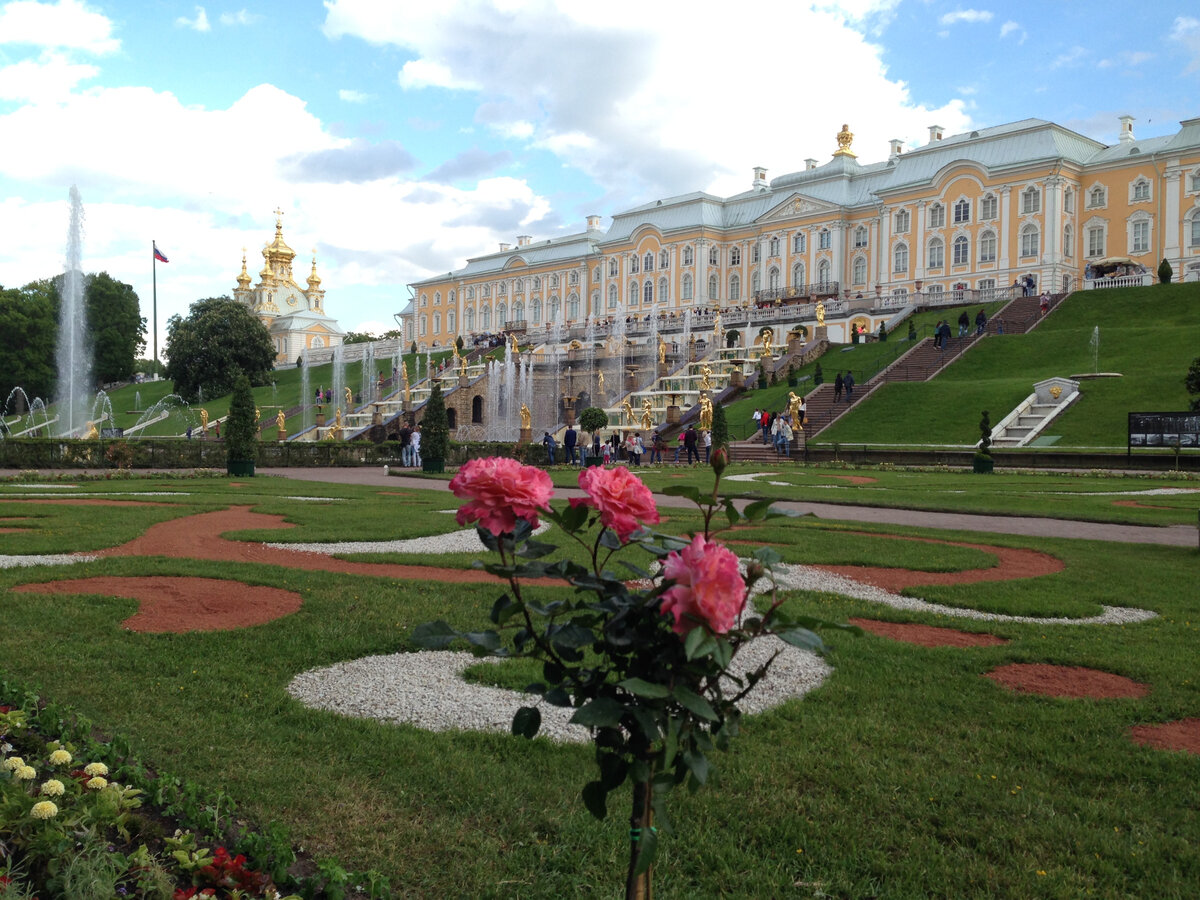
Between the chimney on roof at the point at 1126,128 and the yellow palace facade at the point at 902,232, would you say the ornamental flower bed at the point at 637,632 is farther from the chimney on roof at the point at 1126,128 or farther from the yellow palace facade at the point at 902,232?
the chimney on roof at the point at 1126,128

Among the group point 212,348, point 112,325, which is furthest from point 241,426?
point 112,325

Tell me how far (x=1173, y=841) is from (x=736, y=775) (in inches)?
60.9

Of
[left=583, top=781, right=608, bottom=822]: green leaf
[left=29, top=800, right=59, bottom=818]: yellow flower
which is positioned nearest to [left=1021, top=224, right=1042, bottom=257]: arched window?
[left=583, top=781, right=608, bottom=822]: green leaf

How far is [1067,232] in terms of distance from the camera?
52344mm

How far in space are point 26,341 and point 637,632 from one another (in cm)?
6715

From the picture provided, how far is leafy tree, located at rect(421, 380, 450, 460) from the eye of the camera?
23875mm

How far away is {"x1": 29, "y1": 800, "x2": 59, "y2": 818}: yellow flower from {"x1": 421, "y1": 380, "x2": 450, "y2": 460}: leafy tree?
835 inches

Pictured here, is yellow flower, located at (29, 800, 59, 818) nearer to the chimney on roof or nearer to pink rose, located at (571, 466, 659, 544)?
pink rose, located at (571, 466, 659, 544)

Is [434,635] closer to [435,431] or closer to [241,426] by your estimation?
[241,426]

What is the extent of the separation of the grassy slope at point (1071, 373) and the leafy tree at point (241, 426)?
58.2 ft

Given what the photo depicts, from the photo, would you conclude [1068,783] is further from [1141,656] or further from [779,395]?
[779,395]

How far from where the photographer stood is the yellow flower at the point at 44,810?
9.23 feet

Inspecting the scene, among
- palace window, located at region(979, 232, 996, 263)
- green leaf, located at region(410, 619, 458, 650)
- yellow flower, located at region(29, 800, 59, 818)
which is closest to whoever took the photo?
green leaf, located at region(410, 619, 458, 650)

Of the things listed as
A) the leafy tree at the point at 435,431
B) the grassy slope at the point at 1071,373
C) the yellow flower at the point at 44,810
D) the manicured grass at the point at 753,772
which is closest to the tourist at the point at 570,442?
the leafy tree at the point at 435,431
